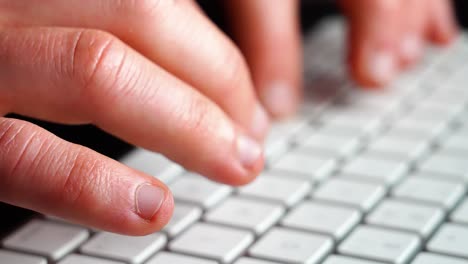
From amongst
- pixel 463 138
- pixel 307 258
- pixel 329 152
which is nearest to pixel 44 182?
pixel 307 258

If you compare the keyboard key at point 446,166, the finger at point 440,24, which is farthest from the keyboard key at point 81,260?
the finger at point 440,24

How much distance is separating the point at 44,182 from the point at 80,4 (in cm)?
15

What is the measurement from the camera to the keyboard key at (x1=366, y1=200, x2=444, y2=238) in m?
0.58

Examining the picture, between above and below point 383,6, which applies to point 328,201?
below

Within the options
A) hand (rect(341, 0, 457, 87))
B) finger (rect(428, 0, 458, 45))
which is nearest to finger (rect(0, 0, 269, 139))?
hand (rect(341, 0, 457, 87))

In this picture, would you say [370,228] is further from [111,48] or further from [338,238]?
[111,48]

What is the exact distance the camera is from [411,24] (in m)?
1.00

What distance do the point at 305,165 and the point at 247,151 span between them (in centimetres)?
11

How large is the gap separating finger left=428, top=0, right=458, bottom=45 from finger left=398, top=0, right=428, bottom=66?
1 cm

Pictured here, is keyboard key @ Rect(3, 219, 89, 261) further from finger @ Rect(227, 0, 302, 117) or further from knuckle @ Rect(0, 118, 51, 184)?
finger @ Rect(227, 0, 302, 117)

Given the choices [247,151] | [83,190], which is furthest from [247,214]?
[83,190]

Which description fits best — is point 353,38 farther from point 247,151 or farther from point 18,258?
point 18,258

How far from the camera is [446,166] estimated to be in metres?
0.68

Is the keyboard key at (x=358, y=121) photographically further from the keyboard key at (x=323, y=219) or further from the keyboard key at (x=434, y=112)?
the keyboard key at (x=323, y=219)
